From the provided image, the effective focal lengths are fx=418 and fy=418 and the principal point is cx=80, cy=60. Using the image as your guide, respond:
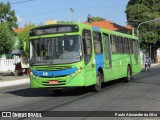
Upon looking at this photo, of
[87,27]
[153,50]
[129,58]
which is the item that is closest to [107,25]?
[153,50]

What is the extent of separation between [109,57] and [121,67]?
2824mm

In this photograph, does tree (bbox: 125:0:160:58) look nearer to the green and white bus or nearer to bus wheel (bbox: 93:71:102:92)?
bus wheel (bbox: 93:71:102:92)

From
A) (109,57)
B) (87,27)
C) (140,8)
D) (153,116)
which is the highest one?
(140,8)

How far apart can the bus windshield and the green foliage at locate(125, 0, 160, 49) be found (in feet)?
180

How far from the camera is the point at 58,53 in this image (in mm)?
16375

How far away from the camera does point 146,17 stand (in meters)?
72.8

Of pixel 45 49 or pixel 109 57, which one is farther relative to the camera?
pixel 109 57

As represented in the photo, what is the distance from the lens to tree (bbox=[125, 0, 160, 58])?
70688 mm

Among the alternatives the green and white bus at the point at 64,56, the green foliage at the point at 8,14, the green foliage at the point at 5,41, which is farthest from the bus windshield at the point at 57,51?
the green foliage at the point at 8,14

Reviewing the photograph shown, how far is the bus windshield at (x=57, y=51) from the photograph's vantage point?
53.3 feet

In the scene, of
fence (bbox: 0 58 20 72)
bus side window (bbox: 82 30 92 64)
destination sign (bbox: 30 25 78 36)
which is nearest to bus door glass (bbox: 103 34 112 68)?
bus side window (bbox: 82 30 92 64)

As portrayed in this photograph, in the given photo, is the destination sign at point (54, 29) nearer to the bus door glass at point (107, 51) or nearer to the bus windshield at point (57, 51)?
the bus windshield at point (57, 51)

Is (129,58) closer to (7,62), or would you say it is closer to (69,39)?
(69,39)

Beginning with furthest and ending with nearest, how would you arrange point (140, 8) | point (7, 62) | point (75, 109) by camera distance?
point (140, 8) < point (7, 62) < point (75, 109)
